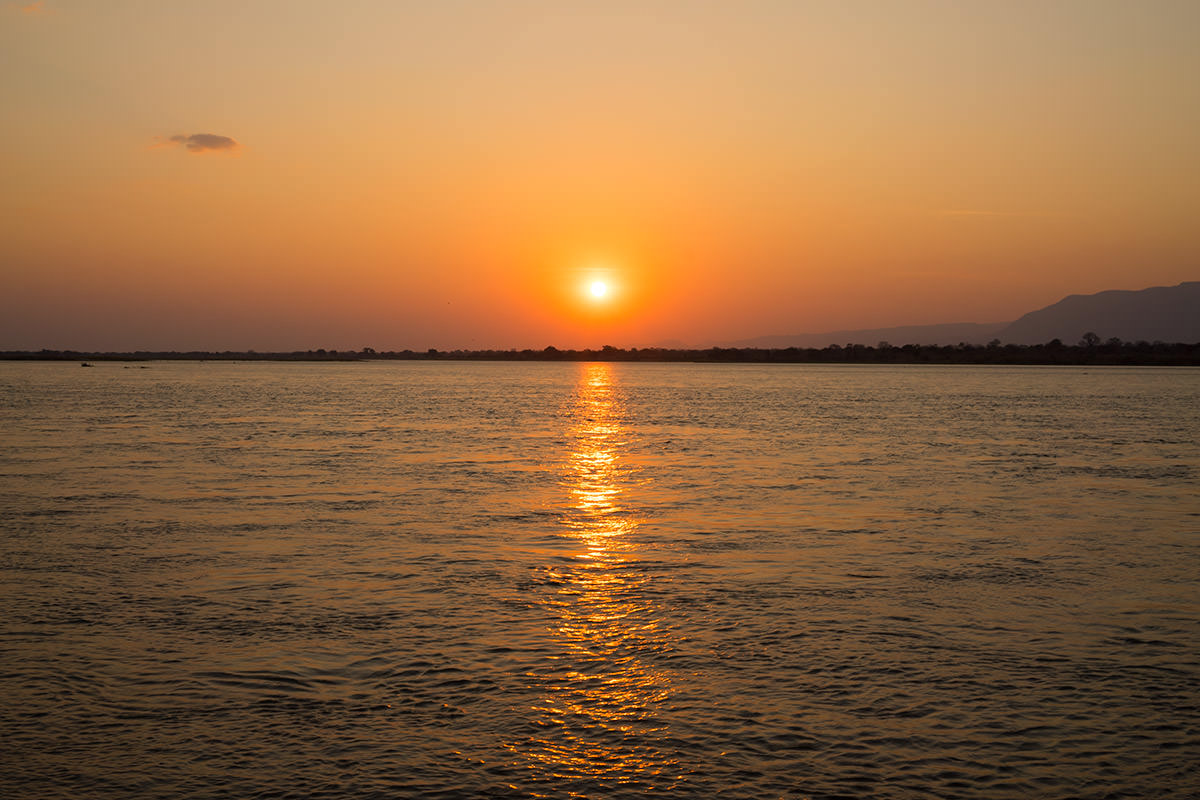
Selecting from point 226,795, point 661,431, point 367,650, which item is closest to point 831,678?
point 367,650

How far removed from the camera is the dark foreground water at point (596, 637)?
8930mm

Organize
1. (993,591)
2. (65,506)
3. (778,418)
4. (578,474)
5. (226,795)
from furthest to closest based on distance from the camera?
(778,418), (578,474), (65,506), (993,591), (226,795)

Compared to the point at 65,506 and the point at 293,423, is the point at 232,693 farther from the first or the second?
the point at 293,423

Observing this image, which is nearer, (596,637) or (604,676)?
(604,676)

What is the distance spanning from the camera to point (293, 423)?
59500mm

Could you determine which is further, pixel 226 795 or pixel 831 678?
pixel 831 678

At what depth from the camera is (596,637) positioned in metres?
13.0

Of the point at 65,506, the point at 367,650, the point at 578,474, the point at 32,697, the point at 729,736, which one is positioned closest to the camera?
the point at 729,736

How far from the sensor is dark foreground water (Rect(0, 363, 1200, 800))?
8930mm

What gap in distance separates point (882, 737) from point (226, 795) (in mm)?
6036

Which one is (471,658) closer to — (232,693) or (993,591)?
(232,693)

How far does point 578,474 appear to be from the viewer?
33.5 m

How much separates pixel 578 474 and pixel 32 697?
2363 centimetres

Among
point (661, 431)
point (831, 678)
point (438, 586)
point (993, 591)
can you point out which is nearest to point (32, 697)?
point (438, 586)
